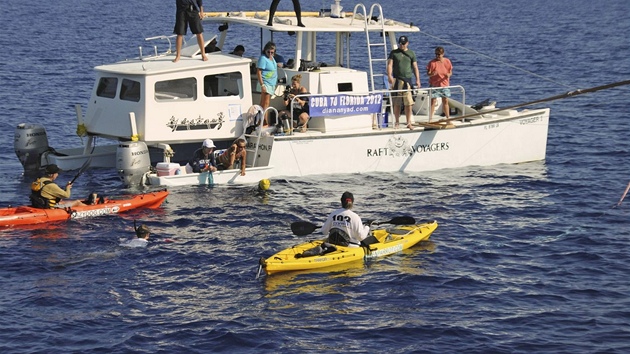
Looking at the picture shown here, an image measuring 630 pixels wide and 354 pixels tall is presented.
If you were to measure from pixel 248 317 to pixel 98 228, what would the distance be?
6.28m

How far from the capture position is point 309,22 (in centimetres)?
2862

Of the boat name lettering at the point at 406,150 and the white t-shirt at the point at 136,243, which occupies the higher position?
the boat name lettering at the point at 406,150

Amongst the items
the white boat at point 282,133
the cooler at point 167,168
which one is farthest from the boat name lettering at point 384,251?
the cooler at point 167,168

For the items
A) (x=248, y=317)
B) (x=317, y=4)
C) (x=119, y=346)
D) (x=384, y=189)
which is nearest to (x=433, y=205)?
(x=384, y=189)

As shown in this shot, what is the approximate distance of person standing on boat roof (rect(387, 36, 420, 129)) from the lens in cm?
2775

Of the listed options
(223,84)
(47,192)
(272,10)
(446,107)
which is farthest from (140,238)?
(446,107)

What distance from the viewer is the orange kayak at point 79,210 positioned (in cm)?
2277

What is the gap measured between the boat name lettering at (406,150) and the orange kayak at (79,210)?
19.3 ft

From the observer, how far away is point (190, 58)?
2727 cm

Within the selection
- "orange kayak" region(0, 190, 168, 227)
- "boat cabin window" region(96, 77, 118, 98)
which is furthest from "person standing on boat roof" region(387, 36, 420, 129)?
"boat cabin window" region(96, 77, 118, 98)

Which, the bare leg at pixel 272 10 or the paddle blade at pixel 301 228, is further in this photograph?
the bare leg at pixel 272 10

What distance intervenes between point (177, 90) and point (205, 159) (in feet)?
6.10

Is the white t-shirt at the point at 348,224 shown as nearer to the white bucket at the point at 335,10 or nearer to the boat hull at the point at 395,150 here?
the boat hull at the point at 395,150

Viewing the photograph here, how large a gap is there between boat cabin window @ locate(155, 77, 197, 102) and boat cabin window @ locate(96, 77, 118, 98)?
1154 millimetres
